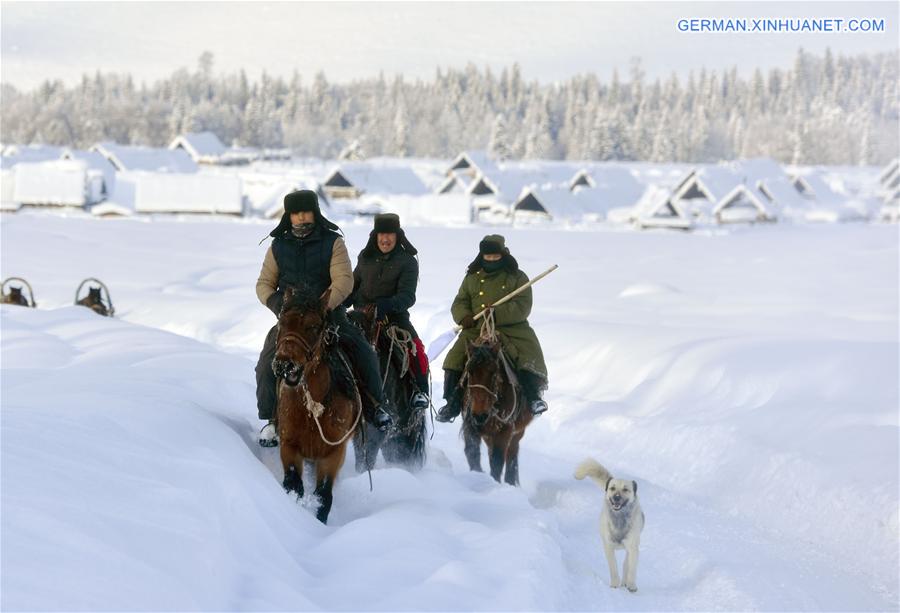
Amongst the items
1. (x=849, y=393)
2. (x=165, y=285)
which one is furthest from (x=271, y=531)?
(x=165, y=285)

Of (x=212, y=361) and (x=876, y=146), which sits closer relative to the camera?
(x=212, y=361)

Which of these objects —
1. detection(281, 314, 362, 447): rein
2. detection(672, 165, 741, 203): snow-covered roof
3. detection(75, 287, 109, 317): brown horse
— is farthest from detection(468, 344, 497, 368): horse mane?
detection(672, 165, 741, 203): snow-covered roof

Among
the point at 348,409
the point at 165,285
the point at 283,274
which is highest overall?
the point at 283,274

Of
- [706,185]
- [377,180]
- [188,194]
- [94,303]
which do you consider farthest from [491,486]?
[377,180]

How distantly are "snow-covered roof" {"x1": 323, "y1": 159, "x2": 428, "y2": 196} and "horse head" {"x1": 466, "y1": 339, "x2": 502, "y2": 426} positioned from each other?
248ft

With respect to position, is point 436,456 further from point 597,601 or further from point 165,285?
point 165,285

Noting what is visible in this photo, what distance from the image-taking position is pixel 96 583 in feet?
13.8

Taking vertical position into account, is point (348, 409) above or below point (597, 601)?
above

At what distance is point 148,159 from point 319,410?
8712 cm

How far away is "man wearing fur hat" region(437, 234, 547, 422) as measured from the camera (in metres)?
10.1

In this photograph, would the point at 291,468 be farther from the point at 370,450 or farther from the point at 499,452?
the point at 499,452

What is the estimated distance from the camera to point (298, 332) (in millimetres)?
6633

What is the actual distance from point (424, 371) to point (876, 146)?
147 metres

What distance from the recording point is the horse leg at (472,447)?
10.2 m
